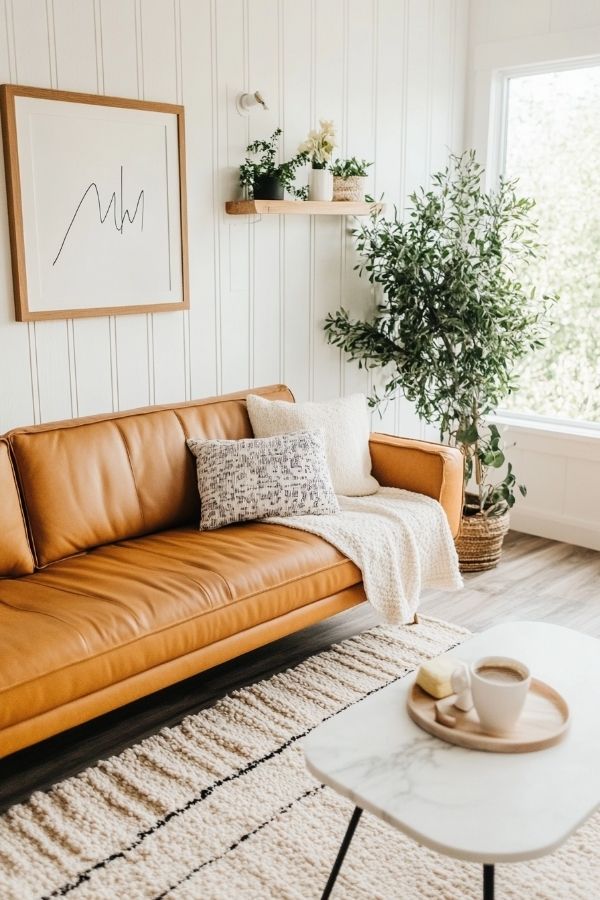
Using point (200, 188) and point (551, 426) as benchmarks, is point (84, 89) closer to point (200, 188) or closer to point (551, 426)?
point (200, 188)

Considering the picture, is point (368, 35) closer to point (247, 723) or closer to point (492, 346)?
point (492, 346)

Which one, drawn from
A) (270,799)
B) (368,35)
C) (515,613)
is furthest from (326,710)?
(368,35)

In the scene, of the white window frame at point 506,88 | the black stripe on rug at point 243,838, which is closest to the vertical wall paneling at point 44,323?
the black stripe on rug at point 243,838

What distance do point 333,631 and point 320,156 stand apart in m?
1.87

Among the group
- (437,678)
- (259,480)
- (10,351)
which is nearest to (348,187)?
(259,480)

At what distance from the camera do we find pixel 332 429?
11.1ft

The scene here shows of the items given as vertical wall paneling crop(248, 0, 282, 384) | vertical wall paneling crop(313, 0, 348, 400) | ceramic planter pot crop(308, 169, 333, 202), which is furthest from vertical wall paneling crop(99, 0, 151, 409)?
vertical wall paneling crop(313, 0, 348, 400)

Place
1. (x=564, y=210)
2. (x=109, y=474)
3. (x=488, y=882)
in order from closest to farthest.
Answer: (x=488, y=882) → (x=109, y=474) → (x=564, y=210)

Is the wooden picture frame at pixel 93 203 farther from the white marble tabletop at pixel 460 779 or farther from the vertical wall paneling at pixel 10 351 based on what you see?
the white marble tabletop at pixel 460 779

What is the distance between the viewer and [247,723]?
260 cm

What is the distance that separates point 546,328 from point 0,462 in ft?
8.50

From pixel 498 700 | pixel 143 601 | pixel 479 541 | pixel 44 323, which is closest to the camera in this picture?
pixel 498 700

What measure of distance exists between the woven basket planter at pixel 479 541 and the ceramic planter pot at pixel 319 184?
1.50 meters

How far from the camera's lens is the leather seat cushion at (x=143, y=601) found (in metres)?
2.14
